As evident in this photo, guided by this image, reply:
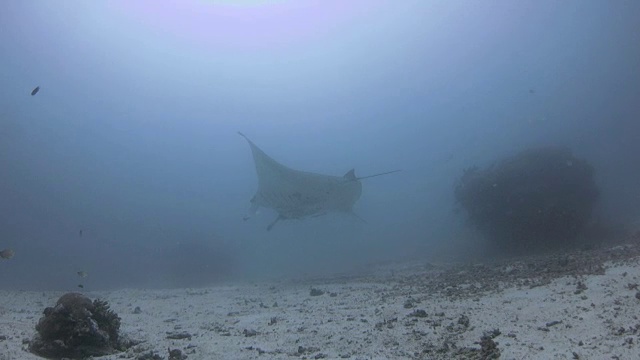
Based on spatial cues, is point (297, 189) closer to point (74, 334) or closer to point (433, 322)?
point (433, 322)

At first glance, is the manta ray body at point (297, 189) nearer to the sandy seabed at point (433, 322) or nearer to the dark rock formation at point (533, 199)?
the dark rock formation at point (533, 199)

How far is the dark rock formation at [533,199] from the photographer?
39.7 ft

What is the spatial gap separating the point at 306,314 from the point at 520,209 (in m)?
9.77

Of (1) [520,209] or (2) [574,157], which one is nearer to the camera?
(1) [520,209]

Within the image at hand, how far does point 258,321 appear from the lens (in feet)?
18.2

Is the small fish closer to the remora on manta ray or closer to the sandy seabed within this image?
the sandy seabed

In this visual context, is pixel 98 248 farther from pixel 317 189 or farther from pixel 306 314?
pixel 306 314

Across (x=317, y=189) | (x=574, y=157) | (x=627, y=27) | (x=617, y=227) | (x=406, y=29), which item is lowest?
(x=617, y=227)

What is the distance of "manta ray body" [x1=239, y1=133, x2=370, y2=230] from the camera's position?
12.1 metres

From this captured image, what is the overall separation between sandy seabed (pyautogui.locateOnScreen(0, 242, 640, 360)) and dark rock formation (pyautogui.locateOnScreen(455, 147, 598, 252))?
16.1ft

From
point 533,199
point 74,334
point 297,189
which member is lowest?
point 74,334

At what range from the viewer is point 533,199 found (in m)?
12.5

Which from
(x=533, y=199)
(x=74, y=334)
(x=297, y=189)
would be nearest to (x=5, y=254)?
(x=74, y=334)

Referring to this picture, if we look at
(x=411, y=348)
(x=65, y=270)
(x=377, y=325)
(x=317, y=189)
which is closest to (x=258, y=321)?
(x=377, y=325)
